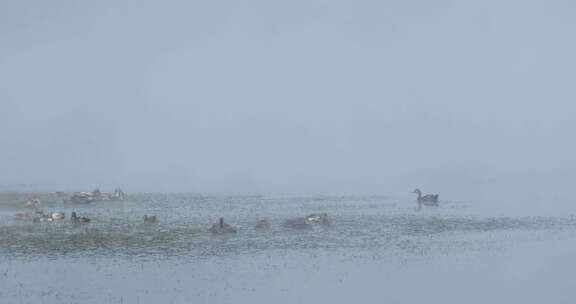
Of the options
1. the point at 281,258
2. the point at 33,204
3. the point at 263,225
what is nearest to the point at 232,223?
the point at 263,225

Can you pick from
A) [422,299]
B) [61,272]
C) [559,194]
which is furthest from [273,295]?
[559,194]

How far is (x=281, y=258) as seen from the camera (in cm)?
4016

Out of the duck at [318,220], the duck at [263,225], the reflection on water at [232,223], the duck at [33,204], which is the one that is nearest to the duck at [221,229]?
the reflection on water at [232,223]

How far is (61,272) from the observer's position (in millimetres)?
36562

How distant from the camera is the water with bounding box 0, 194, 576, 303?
3347cm

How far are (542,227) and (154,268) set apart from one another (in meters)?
27.8

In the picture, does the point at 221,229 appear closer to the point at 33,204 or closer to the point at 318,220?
the point at 318,220

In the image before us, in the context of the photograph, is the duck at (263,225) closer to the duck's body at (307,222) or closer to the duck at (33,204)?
the duck's body at (307,222)

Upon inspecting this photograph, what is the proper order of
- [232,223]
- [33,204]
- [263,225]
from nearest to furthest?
[263,225], [232,223], [33,204]

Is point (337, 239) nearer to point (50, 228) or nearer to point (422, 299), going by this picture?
point (422, 299)

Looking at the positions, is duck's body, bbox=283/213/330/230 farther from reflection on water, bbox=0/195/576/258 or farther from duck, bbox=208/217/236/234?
duck, bbox=208/217/236/234

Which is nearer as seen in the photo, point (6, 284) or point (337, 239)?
point (6, 284)

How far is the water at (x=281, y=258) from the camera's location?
33469 millimetres

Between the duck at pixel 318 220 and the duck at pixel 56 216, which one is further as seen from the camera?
the duck at pixel 56 216
